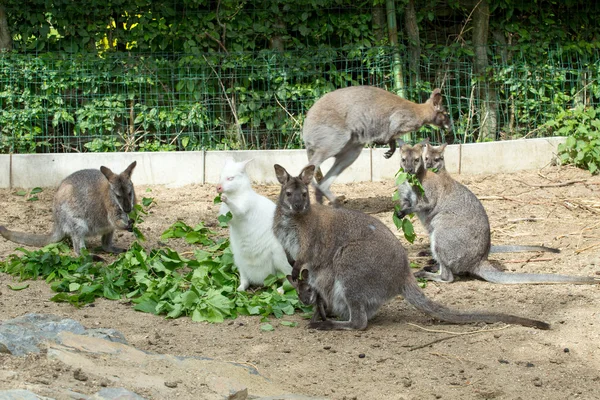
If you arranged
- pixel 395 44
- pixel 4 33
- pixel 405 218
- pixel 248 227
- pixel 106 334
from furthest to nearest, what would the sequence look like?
1. pixel 395 44
2. pixel 4 33
3. pixel 405 218
4. pixel 248 227
5. pixel 106 334

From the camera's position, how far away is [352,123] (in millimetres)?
9266

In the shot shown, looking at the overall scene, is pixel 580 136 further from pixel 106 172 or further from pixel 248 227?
pixel 106 172

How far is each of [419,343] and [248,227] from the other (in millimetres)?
1707

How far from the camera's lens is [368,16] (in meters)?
11.3

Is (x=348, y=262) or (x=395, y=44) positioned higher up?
(x=395, y=44)

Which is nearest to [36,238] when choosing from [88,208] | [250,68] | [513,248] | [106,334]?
[88,208]

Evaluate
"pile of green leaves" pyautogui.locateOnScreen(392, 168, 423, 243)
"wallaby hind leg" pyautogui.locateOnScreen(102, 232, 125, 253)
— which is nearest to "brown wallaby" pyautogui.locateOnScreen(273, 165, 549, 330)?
"pile of green leaves" pyautogui.locateOnScreen(392, 168, 423, 243)

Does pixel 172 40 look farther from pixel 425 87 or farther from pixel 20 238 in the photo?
pixel 20 238

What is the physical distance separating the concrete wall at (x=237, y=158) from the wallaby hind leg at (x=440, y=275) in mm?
3209

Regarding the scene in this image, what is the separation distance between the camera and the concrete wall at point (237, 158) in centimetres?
998

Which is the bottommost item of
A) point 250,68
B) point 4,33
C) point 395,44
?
point 250,68

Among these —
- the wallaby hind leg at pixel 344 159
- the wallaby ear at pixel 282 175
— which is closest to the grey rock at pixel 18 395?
the wallaby ear at pixel 282 175

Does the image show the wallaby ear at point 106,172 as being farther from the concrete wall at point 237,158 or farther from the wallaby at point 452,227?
the wallaby at point 452,227

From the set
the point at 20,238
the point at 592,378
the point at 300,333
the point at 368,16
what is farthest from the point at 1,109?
the point at 592,378
